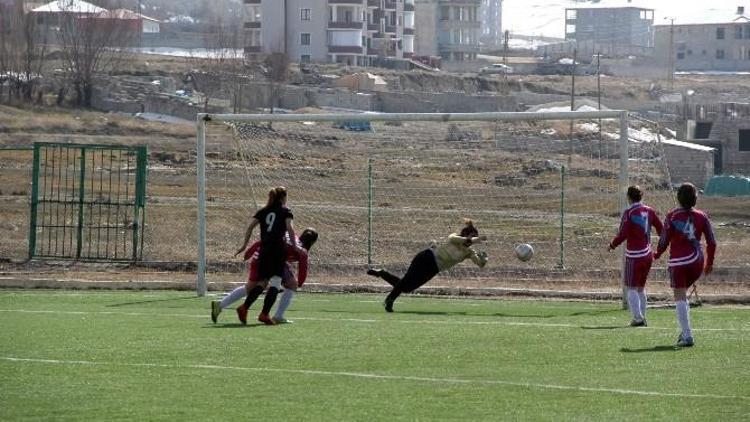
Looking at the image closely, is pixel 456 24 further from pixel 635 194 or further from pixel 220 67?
pixel 635 194

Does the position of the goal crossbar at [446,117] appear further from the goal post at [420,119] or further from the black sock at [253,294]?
the black sock at [253,294]

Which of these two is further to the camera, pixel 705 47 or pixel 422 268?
pixel 705 47

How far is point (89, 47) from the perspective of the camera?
8725cm

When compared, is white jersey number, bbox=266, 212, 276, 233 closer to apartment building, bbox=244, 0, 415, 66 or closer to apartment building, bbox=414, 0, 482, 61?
apartment building, bbox=244, 0, 415, 66

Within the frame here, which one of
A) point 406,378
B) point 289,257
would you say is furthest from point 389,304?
point 406,378

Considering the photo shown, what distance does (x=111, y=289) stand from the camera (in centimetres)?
2397

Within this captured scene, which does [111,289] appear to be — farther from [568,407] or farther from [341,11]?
[341,11]

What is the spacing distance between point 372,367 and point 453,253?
20.7 feet

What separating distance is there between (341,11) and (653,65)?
47585 mm

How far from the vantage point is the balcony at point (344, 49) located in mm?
130125

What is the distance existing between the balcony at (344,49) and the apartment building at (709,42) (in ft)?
154

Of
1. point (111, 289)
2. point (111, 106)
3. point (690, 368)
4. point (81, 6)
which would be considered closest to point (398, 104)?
point (111, 106)

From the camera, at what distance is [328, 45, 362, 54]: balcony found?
130125 mm

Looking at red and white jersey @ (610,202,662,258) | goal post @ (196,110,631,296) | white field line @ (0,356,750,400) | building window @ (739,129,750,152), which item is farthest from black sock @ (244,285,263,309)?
building window @ (739,129,750,152)
